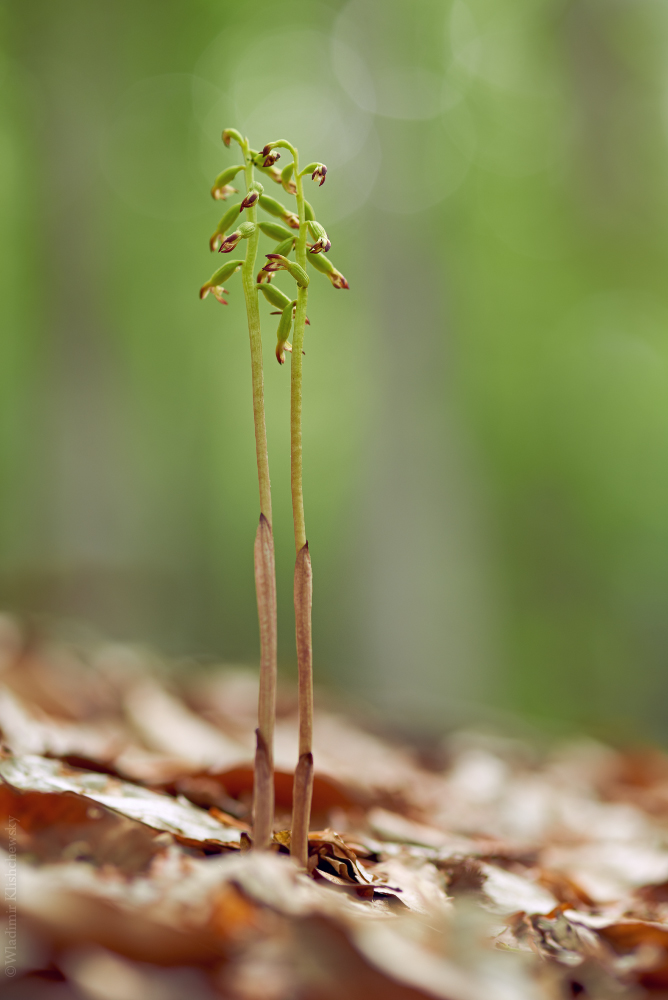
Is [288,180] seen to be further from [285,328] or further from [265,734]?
[265,734]

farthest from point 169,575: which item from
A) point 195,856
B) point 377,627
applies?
point 195,856

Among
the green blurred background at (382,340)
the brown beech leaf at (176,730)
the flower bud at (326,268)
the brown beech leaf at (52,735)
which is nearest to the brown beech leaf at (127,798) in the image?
the brown beech leaf at (52,735)

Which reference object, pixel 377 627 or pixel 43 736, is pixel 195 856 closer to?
pixel 43 736

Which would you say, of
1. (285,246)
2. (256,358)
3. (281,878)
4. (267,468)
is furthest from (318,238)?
(281,878)

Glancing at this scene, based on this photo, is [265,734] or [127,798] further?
[127,798]

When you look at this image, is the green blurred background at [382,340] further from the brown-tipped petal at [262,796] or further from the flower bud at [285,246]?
the flower bud at [285,246]

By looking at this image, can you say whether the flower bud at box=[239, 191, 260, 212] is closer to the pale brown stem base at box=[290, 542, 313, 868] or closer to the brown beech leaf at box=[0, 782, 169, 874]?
the pale brown stem base at box=[290, 542, 313, 868]
